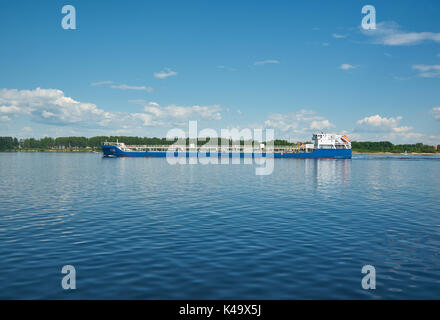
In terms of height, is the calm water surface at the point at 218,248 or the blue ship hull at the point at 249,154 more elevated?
the blue ship hull at the point at 249,154

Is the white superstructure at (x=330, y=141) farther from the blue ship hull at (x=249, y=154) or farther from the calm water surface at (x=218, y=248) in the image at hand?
the calm water surface at (x=218, y=248)

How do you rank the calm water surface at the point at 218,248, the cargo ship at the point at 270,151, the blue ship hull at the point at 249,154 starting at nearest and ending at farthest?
the calm water surface at the point at 218,248 → the blue ship hull at the point at 249,154 → the cargo ship at the point at 270,151

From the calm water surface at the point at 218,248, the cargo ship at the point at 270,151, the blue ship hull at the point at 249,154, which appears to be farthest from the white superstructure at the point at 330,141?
the calm water surface at the point at 218,248

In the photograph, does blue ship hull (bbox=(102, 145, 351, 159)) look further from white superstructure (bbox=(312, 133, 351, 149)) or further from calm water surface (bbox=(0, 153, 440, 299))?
calm water surface (bbox=(0, 153, 440, 299))

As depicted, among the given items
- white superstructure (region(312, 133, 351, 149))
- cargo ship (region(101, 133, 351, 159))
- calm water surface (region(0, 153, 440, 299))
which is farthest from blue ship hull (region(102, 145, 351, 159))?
calm water surface (region(0, 153, 440, 299))

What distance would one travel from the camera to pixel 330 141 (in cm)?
15550

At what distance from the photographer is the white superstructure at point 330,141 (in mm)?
154375

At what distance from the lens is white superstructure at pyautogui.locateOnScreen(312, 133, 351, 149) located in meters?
154

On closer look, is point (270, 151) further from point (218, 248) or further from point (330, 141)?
point (218, 248)

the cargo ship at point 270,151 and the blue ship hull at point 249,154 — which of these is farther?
the cargo ship at point 270,151

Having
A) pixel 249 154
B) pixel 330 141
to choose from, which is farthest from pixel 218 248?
pixel 330 141
